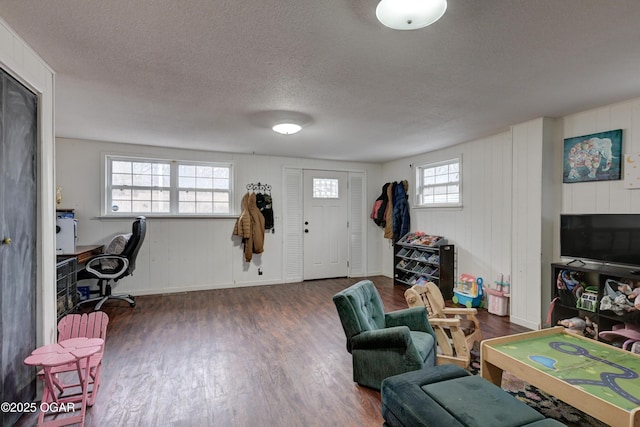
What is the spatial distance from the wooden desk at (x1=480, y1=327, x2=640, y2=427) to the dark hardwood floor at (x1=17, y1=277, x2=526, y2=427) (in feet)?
2.87

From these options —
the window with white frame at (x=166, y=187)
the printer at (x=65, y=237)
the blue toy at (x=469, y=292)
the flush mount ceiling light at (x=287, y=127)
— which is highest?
the flush mount ceiling light at (x=287, y=127)

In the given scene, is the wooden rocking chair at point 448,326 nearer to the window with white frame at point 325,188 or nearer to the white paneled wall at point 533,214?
the white paneled wall at point 533,214

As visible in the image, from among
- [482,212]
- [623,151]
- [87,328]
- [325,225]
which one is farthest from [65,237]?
[623,151]

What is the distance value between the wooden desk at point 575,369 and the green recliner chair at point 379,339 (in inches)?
16.9

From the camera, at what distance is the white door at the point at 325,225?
19.3 feet

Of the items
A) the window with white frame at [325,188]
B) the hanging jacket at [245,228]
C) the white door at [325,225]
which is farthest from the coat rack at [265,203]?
the window with white frame at [325,188]

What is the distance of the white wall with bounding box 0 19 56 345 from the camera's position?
6.55 ft

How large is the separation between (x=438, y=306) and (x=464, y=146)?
9.01 ft

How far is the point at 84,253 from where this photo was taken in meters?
3.82

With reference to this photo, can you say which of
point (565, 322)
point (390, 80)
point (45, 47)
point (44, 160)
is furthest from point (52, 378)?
point (565, 322)

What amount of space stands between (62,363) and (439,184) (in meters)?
4.91

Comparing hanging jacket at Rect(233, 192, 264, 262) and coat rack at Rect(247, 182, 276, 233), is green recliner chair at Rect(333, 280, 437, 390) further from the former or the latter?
coat rack at Rect(247, 182, 276, 233)

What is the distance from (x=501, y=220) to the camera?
405 cm

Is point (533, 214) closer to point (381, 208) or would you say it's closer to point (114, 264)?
point (381, 208)
